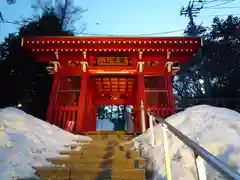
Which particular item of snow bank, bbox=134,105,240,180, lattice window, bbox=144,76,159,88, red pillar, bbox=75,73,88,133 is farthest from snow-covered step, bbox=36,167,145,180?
lattice window, bbox=144,76,159,88

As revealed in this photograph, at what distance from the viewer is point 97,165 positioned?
3455mm

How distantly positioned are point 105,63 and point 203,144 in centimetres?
628

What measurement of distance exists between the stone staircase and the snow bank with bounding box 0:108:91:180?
245mm

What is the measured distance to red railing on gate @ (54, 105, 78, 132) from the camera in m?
7.35

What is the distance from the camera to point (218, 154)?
2.73 meters

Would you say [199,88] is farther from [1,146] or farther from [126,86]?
[1,146]

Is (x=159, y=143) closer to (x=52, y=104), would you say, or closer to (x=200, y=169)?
(x=200, y=169)

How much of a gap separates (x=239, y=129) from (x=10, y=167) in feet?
11.9

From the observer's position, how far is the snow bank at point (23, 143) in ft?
9.75

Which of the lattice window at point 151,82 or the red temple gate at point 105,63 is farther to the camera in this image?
the lattice window at point 151,82

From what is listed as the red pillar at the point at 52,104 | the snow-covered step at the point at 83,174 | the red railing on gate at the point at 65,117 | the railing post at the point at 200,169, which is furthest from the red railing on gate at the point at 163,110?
the railing post at the point at 200,169

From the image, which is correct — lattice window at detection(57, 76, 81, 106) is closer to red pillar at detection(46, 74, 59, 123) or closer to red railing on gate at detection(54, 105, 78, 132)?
red pillar at detection(46, 74, 59, 123)

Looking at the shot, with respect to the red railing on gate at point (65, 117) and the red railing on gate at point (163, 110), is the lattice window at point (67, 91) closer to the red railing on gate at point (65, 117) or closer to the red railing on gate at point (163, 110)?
the red railing on gate at point (65, 117)

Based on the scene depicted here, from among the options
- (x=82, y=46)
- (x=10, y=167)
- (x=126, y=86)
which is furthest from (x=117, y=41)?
(x=10, y=167)
